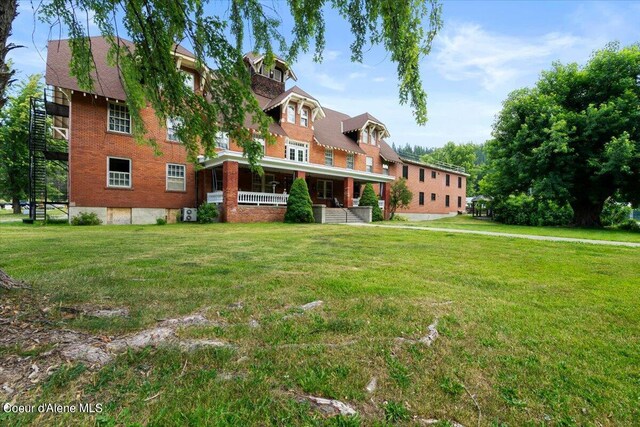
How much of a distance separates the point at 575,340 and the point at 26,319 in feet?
16.0

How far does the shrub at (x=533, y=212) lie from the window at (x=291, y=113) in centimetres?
1749

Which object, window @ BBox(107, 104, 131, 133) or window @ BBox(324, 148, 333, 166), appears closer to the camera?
window @ BBox(107, 104, 131, 133)

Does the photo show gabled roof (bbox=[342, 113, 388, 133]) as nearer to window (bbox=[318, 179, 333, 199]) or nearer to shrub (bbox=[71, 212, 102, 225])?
window (bbox=[318, 179, 333, 199])

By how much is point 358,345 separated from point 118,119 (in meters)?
18.7

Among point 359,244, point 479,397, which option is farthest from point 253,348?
point 359,244

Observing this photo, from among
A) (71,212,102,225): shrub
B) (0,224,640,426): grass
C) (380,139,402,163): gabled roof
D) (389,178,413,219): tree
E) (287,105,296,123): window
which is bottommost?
(0,224,640,426): grass

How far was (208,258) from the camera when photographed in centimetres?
598

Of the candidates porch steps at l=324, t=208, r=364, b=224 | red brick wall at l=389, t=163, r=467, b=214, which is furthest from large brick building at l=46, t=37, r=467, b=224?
red brick wall at l=389, t=163, r=467, b=214

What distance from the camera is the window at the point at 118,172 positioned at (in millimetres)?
15805

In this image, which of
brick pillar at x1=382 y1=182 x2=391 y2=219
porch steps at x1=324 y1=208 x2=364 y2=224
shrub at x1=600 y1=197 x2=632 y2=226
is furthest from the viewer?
→ brick pillar at x1=382 y1=182 x2=391 y2=219

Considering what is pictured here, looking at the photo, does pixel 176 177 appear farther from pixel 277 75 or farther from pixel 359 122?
pixel 359 122

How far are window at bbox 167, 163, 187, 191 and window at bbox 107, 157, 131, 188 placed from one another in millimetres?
1988

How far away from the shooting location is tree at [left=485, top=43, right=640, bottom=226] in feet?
55.6

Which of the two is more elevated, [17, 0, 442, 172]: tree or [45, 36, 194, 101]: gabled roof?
[45, 36, 194, 101]: gabled roof
